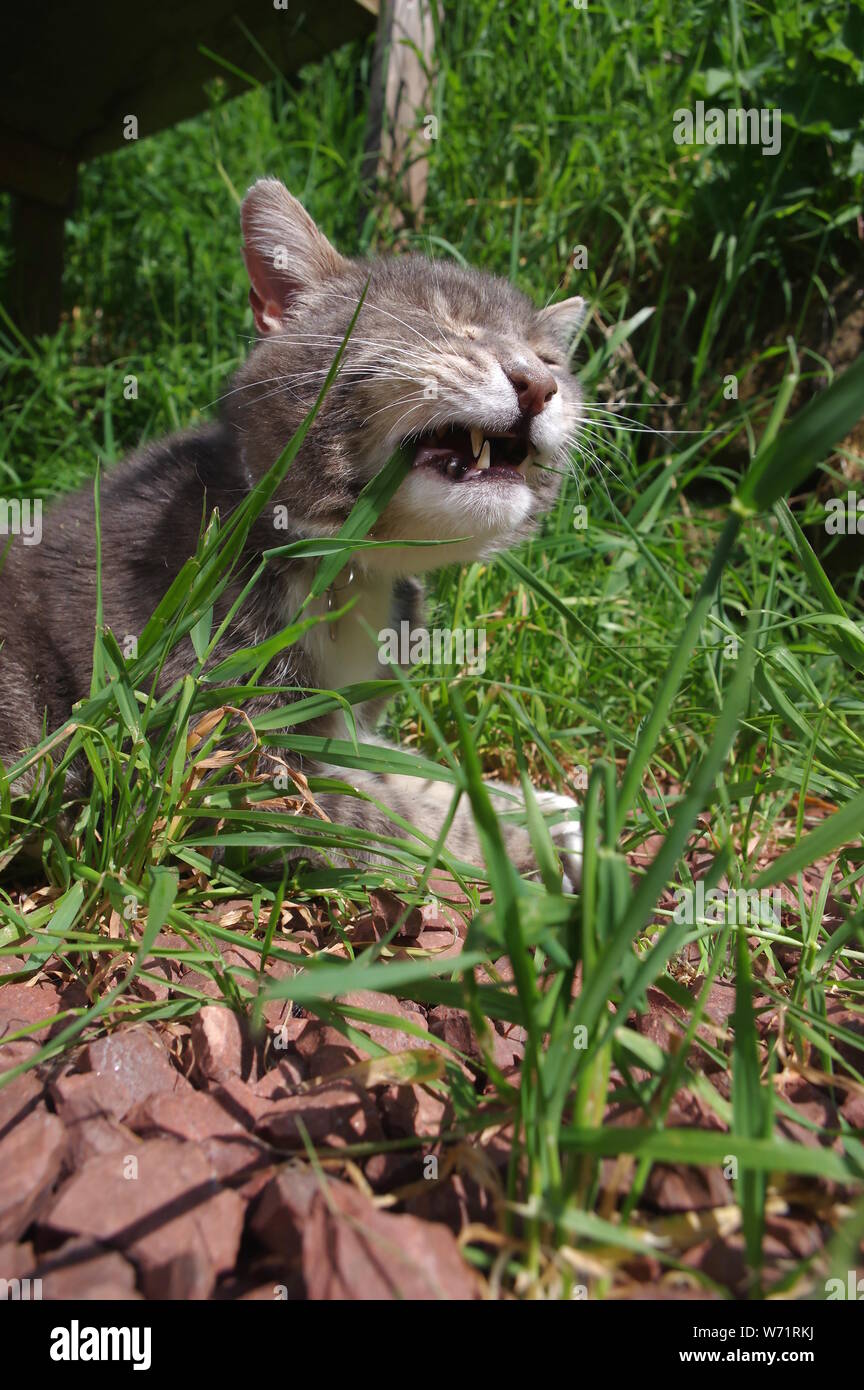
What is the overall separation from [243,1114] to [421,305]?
1.72 meters

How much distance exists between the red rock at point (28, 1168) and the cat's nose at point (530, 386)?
1495 millimetres

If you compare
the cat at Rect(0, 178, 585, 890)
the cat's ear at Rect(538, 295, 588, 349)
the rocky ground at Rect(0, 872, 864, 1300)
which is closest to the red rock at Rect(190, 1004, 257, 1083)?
the rocky ground at Rect(0, 872, 864, 1300)

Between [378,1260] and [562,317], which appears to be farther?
[562,317]

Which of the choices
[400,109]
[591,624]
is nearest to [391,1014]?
[591,624]

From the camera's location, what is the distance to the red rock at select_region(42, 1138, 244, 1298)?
3.19 feet

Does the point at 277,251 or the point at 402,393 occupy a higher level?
the point at 277,251

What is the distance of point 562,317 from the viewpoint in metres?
2.75

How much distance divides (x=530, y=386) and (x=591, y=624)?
102 centimetres

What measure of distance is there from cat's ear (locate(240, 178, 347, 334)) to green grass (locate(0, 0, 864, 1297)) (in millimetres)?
763

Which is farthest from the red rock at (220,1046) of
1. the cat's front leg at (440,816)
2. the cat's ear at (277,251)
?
the cat's ear at (277,251)

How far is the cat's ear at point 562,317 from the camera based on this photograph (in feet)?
8.51

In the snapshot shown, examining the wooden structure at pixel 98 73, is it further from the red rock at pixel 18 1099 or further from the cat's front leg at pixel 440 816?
the red rock at pixel 18 1099

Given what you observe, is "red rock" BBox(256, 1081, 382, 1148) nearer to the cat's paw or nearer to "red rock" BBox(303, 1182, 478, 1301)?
"red rock" BBox(303, 1182, 478, 1301)

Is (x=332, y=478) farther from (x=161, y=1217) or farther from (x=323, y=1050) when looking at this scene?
(x=161, y=1217)
